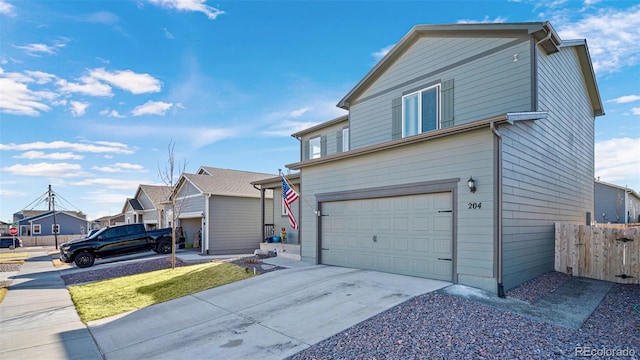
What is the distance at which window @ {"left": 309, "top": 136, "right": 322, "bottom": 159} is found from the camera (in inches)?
697

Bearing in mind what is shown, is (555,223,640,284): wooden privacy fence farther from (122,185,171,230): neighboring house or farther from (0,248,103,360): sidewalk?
(122,185,171,230): neighboring house

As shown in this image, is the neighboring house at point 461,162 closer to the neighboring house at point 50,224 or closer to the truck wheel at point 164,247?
the truck wheel at point 164,247

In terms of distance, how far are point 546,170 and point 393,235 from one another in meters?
4.64

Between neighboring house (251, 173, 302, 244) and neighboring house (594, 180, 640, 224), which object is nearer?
neighboring house (251, 173, 302, 244)

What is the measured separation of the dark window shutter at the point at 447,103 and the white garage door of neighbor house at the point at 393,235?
2.89 m

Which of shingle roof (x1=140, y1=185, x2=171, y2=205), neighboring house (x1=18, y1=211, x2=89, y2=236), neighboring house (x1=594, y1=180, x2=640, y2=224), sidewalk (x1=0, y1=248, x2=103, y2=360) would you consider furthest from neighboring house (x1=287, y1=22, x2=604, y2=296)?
neighboring house (x1=18, y1=211, x2=89, y2=236)

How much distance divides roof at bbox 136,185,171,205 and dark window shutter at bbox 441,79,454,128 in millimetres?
23967

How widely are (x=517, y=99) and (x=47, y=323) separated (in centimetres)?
1242

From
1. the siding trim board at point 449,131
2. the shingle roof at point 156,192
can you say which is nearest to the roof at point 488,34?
the siding trim board at point 449,131

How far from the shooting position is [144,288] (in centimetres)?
1073

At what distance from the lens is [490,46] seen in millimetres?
9977

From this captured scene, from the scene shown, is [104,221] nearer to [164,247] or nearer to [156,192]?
[156,192]

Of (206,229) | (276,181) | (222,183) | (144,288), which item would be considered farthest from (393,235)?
(222,183)

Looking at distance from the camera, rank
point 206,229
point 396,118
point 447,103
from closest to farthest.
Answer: point 447,103 → point 396,118 → point 206,229
